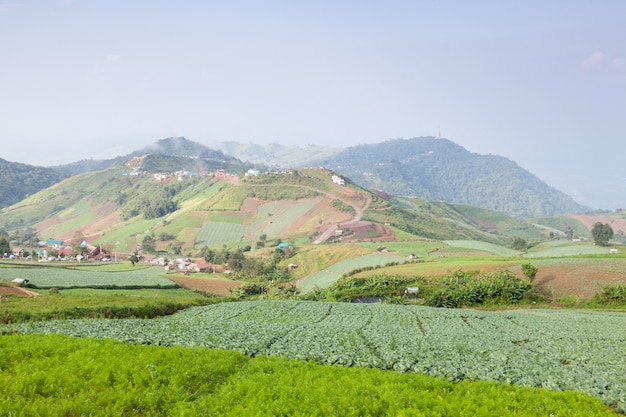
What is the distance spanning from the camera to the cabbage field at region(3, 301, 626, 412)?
55.7 feet

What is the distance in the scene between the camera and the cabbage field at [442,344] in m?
17.0

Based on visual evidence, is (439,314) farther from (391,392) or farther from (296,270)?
(296,270)

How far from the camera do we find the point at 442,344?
876 inches

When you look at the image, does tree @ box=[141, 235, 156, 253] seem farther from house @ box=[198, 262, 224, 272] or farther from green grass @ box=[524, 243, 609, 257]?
green grass @ box=[524, 243, 609, 257]

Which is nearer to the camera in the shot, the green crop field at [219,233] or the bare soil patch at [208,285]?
the bare soil patch at [208,285]

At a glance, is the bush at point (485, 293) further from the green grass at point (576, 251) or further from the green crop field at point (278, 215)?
the green crop field at point (278, 215)

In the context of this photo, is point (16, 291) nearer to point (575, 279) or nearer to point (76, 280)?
point (76, 280)

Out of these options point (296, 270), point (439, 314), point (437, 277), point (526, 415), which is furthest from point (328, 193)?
point (526, 415)

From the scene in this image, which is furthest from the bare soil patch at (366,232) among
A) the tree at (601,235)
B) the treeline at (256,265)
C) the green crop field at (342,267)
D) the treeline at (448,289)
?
the treeline at (448,289)

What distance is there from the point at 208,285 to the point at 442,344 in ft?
219

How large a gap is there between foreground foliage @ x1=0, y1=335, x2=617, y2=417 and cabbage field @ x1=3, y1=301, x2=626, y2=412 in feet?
4.66

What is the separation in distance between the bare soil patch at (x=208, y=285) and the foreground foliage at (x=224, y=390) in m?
61.4

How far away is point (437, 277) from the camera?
7038 cm

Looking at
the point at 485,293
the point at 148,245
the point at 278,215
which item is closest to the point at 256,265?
the point at 485,293
